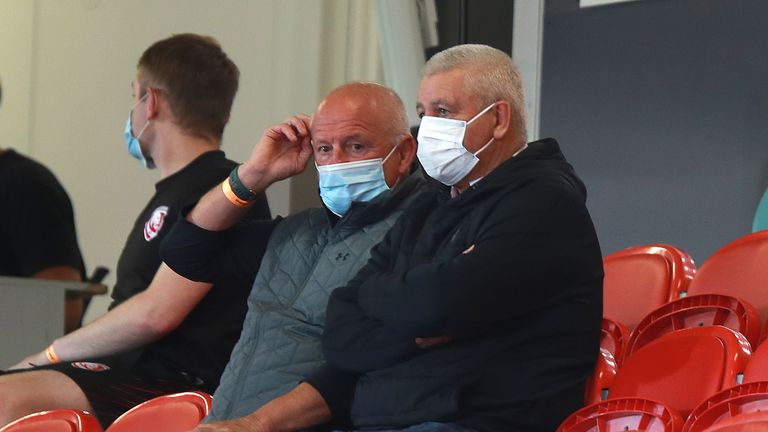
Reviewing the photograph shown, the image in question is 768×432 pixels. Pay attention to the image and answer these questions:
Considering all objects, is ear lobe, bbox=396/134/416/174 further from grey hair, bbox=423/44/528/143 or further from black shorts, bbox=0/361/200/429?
black shorts, bbox=0/361/200/429

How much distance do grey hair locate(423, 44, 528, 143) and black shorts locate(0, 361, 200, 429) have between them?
3.63 feet

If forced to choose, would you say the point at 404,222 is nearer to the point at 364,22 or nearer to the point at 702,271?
the point at 702,271

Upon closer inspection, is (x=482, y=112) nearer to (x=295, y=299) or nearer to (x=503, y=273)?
(x=503, y=273)

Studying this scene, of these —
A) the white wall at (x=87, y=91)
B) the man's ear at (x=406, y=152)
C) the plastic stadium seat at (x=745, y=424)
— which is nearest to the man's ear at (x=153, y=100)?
the man's ear at (x=406, y=152)

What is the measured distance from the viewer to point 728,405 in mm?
1720

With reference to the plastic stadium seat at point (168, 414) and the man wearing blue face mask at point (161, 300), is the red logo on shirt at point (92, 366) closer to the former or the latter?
the man wearing blue face mask at point (161, 300)

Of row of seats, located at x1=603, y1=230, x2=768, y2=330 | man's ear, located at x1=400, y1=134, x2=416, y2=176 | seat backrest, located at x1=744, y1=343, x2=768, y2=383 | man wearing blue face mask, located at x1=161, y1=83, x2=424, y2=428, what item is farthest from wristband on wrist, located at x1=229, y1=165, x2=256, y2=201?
seat backrest, located at x1=744, y1=343, x2=768, y2=383

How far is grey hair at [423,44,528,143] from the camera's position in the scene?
7.77 ft

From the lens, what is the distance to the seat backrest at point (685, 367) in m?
1.94

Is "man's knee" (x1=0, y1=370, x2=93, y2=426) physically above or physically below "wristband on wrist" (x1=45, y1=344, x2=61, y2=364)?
above

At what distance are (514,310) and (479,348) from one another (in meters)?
0.09

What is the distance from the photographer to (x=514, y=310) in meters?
2.08

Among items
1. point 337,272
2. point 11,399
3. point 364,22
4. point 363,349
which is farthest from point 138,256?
point 364,22

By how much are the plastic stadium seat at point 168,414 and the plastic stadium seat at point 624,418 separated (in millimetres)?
918
